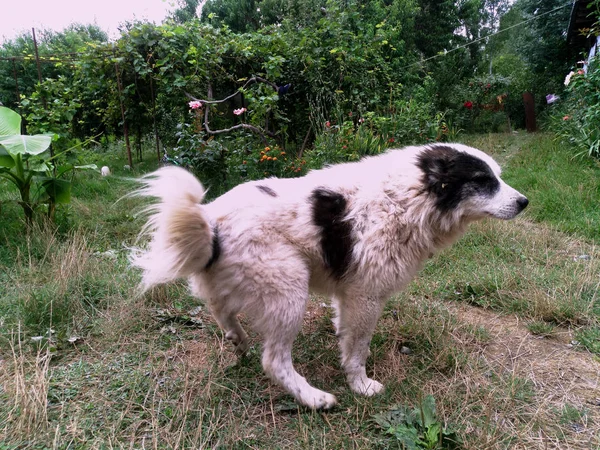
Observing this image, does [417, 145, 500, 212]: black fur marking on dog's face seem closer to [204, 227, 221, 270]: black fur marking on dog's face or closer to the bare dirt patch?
the bare dirt patch

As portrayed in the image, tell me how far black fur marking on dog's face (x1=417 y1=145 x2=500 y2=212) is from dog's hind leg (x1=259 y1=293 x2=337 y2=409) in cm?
109

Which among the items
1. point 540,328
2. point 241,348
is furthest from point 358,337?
point 540,328

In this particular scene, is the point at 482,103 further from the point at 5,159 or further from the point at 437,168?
the point at 5,159

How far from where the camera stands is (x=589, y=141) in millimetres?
7199

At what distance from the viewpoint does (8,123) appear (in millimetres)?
4332

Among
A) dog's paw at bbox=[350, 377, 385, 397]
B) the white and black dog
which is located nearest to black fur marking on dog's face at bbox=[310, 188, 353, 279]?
the white and black dog

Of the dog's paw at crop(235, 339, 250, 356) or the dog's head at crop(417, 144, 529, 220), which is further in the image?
the dog's paw at crop(235, 339, 250, 356)

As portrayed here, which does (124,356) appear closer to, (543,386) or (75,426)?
(75,426)

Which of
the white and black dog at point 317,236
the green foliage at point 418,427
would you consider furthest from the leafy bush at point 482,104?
the green foliage at point 418,427

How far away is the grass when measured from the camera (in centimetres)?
204

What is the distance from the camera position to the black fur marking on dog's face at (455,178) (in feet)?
8.13

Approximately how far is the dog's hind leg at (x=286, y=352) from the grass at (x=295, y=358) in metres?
0.09

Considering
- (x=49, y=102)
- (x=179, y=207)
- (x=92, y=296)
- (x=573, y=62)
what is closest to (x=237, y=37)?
→ (x=49, y=102)

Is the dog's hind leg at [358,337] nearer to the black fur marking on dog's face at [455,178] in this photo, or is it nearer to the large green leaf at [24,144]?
the black fur marking on dog's face at [455,178]
